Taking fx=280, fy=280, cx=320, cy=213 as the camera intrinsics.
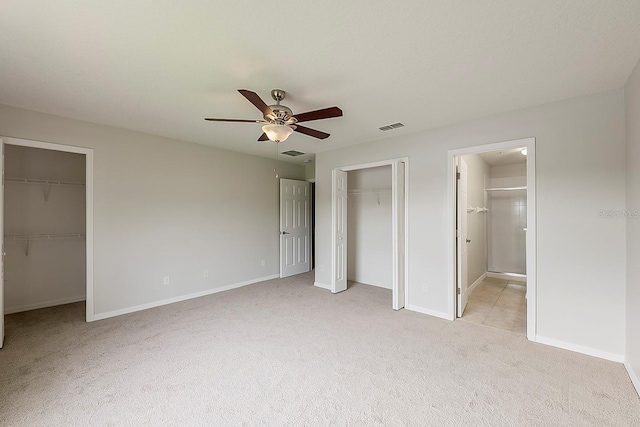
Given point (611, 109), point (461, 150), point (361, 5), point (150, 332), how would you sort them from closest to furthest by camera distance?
point (361, 5) < point (611, 109) < point (150, 332) < point (461, 150)

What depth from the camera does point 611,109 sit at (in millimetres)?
2561

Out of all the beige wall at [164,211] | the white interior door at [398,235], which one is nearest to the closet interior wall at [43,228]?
the beige wall at [164,211]

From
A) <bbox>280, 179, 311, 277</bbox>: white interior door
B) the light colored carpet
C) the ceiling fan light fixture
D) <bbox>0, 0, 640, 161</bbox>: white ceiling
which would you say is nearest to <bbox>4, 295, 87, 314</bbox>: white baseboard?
the light colored carpet

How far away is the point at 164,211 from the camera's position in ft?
13.8

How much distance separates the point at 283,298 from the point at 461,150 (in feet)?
10.7

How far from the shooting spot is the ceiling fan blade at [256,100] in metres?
2.04

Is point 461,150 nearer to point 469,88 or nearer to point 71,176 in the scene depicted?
point 469,88

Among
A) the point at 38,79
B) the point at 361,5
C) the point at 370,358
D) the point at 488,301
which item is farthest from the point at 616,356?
the point at 38,79

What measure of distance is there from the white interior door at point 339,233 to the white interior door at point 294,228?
55.9 inches

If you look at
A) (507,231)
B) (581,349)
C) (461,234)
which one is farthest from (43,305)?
(507,231)

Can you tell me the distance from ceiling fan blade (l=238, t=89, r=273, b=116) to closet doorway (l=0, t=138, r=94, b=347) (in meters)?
2.71

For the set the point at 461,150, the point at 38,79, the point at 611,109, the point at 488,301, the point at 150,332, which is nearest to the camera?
the point at 38,79

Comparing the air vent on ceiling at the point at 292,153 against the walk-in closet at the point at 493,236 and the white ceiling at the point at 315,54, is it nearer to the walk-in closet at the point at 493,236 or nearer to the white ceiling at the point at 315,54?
the white ceiling at the point at 315,54

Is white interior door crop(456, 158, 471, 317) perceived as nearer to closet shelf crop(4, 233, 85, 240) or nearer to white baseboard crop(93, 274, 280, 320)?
white baseboard crop(93, 274, 280, 320)
